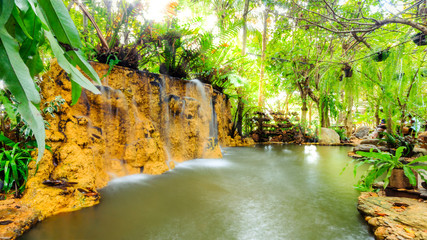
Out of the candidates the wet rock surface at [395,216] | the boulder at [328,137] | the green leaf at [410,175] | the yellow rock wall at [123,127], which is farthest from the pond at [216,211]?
the boulder at [328,137]

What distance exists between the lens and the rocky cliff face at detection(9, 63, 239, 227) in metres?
2.13

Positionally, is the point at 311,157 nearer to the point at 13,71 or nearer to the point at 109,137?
the point at 109,137

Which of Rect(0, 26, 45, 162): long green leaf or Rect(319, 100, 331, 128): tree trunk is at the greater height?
Rect(319, 100, 331, 128): tree trunk

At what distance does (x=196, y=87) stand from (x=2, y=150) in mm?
3889

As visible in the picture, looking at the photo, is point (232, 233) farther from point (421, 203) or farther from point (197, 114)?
point (197, 114)

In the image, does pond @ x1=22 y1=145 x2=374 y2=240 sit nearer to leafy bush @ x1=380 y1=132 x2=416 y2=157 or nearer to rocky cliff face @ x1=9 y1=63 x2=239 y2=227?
rocky cliff face @ x1=9 y1=63 x2=239 y2=227

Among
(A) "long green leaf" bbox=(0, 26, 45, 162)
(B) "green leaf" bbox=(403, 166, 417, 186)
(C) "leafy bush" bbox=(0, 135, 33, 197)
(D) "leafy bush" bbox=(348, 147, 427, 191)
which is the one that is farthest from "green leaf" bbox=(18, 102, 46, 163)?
(B) "green leaf" bbox=(403, 166, 417, 186)

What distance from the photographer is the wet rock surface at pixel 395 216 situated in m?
1.46

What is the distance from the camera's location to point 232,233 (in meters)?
1.71

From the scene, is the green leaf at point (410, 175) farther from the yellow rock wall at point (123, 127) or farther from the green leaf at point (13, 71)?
the yellow rock wall at point (123, 127)

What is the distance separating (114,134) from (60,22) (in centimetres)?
311

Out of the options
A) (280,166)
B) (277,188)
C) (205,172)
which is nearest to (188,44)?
(205,172)

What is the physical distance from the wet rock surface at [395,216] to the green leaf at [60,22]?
2.16m

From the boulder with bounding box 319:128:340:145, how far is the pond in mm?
6222
